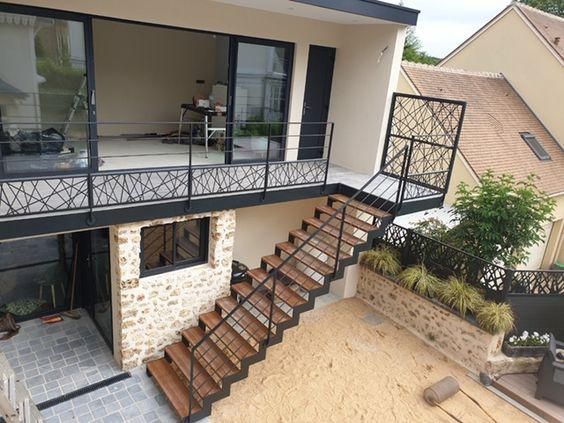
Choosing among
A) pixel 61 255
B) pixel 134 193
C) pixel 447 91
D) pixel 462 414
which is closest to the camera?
pixel 134 193

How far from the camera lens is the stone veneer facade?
6438mm

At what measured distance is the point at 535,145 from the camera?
13.4m

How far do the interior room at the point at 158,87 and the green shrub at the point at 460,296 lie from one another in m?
5.18

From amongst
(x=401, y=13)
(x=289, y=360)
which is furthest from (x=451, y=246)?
(x=401, y=13)

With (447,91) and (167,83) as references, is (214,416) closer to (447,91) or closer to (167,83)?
(167,83)

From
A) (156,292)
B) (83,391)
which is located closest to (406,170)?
(156,292)

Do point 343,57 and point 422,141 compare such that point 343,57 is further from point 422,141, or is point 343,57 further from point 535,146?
point 535,146

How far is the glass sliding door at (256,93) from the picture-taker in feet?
27.0

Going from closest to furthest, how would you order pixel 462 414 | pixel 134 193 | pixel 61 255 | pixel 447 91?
pixel 134 193 → pixel 462 414 → pixel 61 255 → pixel 447 91

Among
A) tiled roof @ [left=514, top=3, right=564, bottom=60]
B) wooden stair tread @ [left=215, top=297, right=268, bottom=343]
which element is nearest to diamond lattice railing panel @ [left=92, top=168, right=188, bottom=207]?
wooden stair tread @ [left=215, top=297, right=268, bottom=343]

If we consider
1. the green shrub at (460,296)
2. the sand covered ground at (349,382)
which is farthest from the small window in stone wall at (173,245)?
the green shrub at (460,296)

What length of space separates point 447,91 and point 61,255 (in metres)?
10.9

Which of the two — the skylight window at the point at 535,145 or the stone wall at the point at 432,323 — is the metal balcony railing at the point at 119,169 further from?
the skylight window at the point at 535,145

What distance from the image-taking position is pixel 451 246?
8562 millimetres
